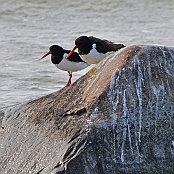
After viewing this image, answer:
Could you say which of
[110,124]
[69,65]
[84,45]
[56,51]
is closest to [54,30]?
[56,51]

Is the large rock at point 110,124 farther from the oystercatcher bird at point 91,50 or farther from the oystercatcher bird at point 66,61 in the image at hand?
the oystercatcher bird at point 66,61

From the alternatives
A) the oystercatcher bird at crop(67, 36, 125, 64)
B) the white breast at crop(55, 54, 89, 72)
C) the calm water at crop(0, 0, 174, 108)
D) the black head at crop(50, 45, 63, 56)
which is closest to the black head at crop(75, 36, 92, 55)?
the oystercatcher bird at crop(67, 36, 125, 64)

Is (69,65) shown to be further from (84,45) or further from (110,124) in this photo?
(110,124)

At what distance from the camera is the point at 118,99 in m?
6.52

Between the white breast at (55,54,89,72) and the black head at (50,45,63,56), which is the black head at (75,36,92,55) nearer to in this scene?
the white breast at (55,54,89,72)

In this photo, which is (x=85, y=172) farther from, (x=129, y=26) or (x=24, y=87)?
(x=129, y=26)

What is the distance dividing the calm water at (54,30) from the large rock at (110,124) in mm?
2597

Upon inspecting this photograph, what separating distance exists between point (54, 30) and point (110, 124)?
9.61 meters

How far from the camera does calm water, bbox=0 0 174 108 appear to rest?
1120cm

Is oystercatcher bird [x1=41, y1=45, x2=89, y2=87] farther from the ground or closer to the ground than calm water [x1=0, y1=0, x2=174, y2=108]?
farther from the ground

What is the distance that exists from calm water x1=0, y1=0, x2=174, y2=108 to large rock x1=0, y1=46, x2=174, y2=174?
2597mm

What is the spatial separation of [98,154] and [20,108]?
154cm

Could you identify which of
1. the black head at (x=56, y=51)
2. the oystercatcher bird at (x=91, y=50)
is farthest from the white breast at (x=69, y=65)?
the oystercatcher bird at (x=91, y=50)

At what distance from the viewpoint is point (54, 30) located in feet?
51.8
